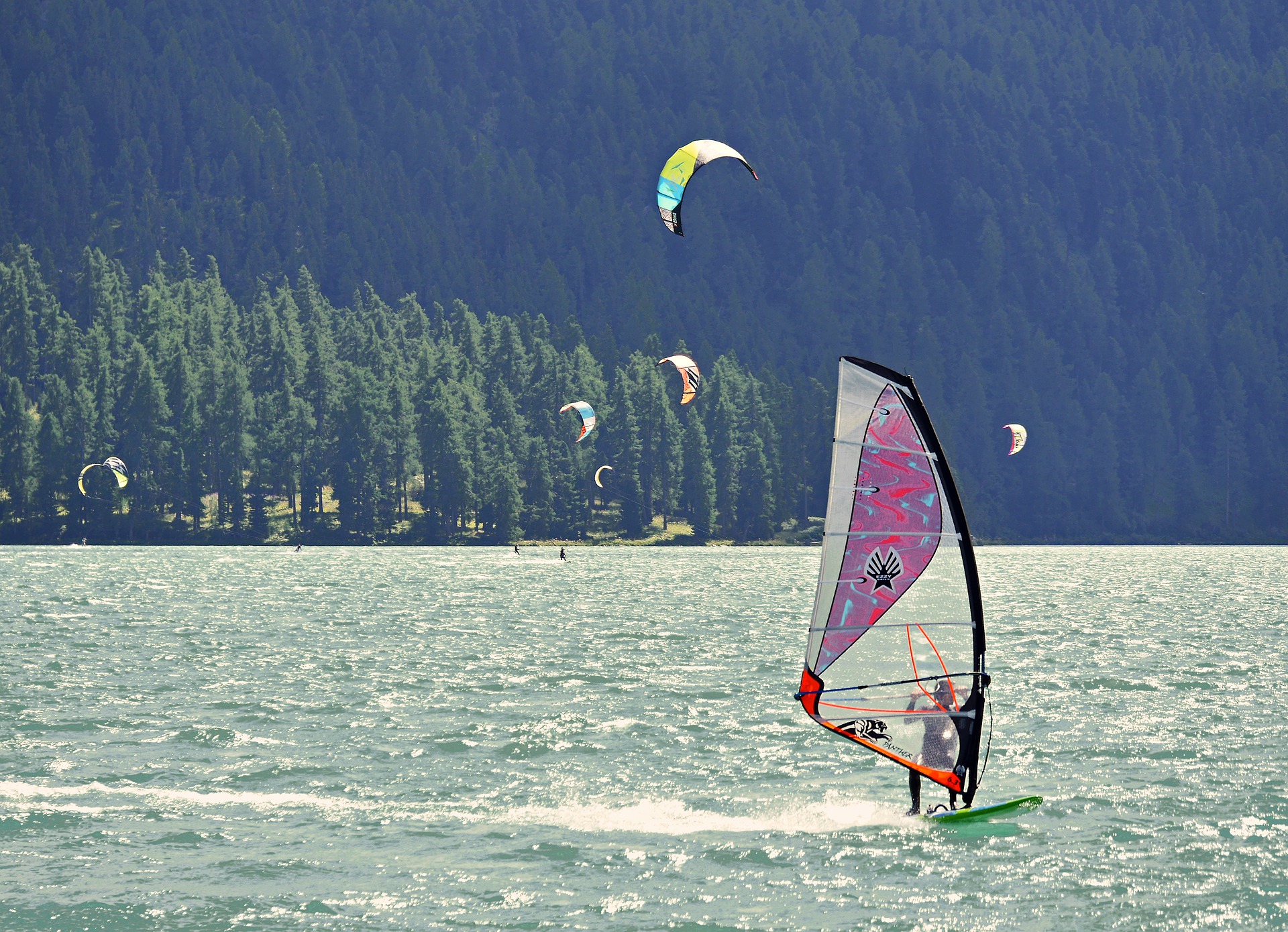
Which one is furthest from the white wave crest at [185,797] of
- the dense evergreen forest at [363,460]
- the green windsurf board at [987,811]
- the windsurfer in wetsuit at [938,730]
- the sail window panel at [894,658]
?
the dense evergreen forest at [363,460]

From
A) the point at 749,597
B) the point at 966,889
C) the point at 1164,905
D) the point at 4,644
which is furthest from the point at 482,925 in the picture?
the point at 749,597

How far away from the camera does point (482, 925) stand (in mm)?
18562

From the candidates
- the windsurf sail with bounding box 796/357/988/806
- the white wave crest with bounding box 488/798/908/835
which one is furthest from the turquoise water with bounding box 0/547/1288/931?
the windsurf sail with bounding box 796/357/988/806

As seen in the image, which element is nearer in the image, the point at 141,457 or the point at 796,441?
the point at 141,457

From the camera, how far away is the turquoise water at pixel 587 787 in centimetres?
1973

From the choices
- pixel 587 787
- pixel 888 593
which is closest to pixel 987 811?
pixel 888 593

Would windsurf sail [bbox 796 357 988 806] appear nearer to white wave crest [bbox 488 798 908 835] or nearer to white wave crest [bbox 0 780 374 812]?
white wave crest [bbox 488 798 908 835]

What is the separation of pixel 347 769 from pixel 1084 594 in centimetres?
6791

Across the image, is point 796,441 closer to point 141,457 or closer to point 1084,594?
point 141,457

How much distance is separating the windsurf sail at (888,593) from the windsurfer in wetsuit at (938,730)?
0.01 m

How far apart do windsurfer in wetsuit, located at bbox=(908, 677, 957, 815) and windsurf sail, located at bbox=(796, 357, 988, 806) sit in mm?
15

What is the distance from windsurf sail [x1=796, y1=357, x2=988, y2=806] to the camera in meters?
21.8

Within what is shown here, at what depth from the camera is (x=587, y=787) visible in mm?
26844

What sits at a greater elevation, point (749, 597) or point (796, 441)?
point (796, 441)
